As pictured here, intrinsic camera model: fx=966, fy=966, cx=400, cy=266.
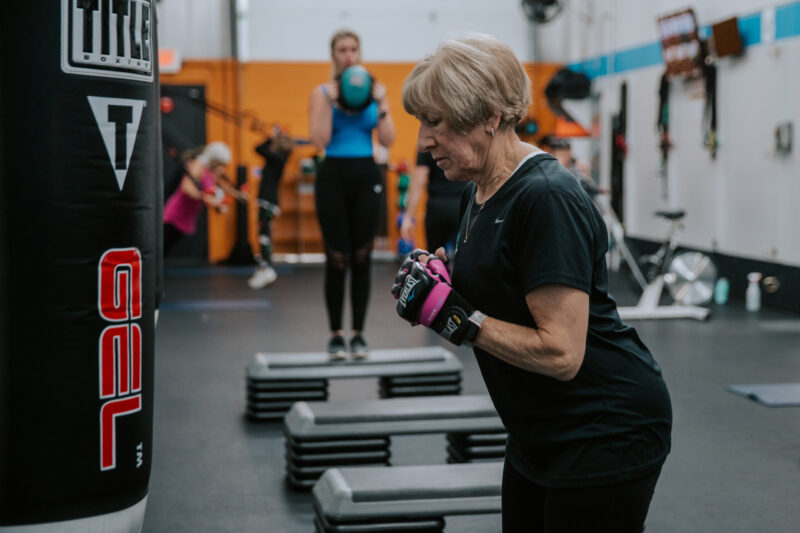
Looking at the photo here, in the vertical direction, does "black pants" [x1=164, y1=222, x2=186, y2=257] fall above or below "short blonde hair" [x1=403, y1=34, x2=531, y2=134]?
below

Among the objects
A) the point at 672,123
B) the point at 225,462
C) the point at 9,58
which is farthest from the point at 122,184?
the point at 672,123

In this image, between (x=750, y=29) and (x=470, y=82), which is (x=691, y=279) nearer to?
(x=750, y=29)

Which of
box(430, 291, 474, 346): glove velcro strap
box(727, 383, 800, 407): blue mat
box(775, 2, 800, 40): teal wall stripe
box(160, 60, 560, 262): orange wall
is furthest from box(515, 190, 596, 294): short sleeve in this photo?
box(160, 60, 560, 262): orange wall

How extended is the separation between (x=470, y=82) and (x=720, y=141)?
24.1 feet

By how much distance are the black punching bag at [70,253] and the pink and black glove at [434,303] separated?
860 millimetres

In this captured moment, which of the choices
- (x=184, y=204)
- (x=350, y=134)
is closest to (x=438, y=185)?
(x=350, y=134)

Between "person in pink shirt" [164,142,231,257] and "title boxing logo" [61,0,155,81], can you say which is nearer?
"title boxing logo" [61,0,155,81]

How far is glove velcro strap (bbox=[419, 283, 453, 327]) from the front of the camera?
4.93 feet

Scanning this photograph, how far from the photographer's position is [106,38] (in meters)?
2.10

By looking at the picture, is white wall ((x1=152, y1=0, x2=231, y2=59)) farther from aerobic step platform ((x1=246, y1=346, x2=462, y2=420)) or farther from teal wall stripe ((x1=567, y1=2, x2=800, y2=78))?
aerobic step platform ((x1=246, y1=346, x2=462, y2=420))

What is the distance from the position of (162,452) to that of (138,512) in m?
1.45

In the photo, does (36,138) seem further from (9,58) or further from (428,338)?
(428,338)

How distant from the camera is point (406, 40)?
40.9ft

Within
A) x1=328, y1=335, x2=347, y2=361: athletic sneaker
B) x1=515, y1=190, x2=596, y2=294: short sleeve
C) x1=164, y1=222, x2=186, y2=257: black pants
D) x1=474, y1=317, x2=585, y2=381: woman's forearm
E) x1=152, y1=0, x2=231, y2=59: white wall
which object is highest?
x1=152, y1=0, x2=231, y2=59: white wall
